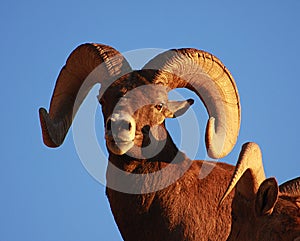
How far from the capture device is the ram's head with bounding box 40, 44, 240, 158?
16.2 m

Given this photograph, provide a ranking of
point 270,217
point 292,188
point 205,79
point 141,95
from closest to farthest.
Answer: point 270,217 < point 292,188 < point 141,95 < point 205,79

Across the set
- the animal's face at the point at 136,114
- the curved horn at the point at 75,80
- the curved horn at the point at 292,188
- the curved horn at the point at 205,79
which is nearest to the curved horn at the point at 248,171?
Answer: the curved horn at the point at 292,188

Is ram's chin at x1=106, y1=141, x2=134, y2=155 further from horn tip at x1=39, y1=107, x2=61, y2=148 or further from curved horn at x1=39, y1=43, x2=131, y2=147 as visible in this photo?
horn tip at x1=39, y1=107, x2=61, y2=148

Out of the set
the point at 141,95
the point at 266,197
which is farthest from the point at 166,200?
the point at 266,197

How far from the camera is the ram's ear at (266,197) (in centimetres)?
1142

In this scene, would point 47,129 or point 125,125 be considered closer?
point 125,125

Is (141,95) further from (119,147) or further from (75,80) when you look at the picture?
(75,80)

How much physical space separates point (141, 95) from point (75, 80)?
221cm

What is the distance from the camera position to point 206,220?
15.9 m

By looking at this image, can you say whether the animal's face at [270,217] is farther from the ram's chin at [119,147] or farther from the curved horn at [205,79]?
the curved horn at [205,79]

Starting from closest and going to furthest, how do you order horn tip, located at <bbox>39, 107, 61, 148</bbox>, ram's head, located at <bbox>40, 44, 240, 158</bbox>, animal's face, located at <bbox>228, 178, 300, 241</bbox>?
animal's face, located at <bbox>228, 178, 300, 241</bbox>
ram's head, located at <bbox>40, 44, 240, 158</bbox>
horn tip, located at <bbox>39, 107, 61, 148</bbox>

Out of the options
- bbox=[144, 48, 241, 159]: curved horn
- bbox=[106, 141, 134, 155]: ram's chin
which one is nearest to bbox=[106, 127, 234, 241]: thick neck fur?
bbox=[106, 141, 134, 155]: ram's chin

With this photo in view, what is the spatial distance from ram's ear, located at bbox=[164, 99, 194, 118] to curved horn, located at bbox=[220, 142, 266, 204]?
4513 mm

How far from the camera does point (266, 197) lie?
1159 centimetres
